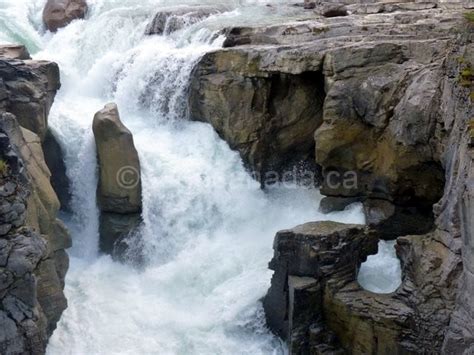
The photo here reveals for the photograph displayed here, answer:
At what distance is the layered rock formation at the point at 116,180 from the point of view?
1353 cm

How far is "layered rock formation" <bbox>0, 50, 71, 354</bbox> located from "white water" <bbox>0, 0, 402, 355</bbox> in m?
1.06

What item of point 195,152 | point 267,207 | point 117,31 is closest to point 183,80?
point 195,152

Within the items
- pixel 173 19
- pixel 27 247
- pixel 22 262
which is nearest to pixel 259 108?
pixel 173 19

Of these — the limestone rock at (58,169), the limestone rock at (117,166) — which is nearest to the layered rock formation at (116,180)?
the limestone rock at (117,166)

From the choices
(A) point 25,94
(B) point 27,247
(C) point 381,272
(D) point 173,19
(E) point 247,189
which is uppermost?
(D) point 173,19

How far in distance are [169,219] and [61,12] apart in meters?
12.2

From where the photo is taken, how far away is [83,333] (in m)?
11.2

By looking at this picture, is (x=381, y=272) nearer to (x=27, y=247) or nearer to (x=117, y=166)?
(x=117, y=166)

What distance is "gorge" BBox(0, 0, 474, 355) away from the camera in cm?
1003

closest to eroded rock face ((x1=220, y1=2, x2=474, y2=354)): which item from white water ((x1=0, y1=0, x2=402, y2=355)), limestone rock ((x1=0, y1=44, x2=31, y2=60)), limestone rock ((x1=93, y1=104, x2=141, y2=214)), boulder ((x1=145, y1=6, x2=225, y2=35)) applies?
white water ((x1=0, y1=0, x2=402, y2=355))

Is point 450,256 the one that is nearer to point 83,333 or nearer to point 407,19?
point 83,333

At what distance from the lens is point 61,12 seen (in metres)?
22.7

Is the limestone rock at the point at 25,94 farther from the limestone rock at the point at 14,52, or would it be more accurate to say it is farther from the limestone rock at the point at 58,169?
the limestone rock at the point at 14,52

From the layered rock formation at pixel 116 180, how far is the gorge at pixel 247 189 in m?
0.03
